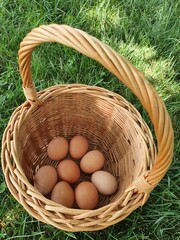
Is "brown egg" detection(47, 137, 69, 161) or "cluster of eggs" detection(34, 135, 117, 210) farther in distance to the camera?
"brown egg" detection(47, 137, 69, 161)

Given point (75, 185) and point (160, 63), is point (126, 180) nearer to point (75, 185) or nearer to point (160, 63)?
point (75, 185)

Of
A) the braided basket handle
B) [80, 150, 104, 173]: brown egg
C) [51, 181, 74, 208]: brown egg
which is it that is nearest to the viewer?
the braided basket handle

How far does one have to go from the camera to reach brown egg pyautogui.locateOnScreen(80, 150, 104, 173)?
1342 millimetres

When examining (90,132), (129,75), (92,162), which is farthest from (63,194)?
(129,75)

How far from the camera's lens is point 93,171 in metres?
1.35

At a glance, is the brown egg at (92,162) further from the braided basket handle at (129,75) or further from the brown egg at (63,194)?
the braided basket handle at (129,75)

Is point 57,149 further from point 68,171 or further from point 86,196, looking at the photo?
point 86,196

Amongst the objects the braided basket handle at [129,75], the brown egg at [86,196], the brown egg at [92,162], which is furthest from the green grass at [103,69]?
the braided basket handle at [129,75]

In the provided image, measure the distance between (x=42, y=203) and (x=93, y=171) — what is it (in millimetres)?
378

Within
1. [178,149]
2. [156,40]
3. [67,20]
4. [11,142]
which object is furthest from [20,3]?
[178,149]

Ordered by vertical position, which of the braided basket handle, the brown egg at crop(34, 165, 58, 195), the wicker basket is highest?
the braided basket handle

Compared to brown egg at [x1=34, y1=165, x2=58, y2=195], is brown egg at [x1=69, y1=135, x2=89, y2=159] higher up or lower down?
higher up

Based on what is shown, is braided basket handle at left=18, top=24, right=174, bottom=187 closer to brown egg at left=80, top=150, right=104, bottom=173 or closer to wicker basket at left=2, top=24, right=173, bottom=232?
wicker basket at left=2, top=24, right=173, bottom=232

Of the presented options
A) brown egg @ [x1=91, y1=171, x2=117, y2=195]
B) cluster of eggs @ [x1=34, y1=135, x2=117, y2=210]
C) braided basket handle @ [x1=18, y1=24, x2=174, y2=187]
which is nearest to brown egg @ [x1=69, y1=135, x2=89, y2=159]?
cluster of eggs @ [x1=34, y1=135, x2=117, y2=210]
